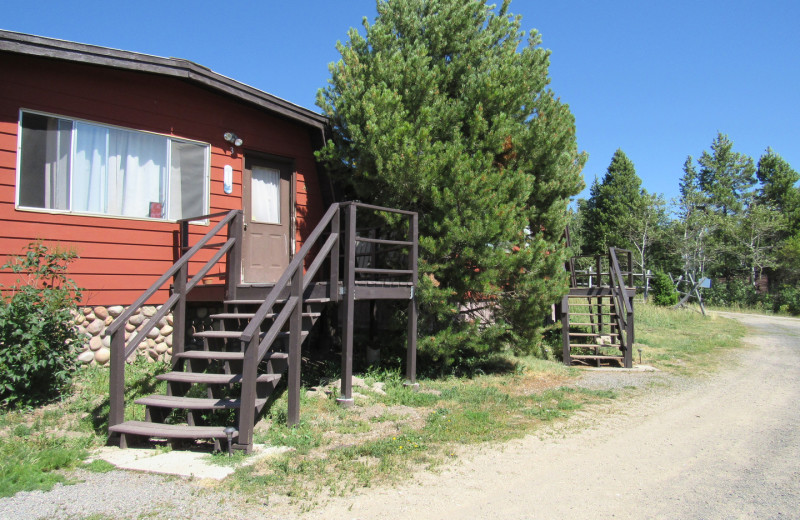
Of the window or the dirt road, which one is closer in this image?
the dirt road

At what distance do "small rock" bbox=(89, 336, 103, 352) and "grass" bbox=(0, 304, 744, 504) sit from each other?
29 cm

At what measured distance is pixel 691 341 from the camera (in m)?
15.1

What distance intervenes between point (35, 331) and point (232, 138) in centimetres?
391

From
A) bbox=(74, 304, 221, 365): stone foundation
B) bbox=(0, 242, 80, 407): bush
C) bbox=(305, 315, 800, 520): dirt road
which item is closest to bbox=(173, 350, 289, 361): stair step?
bbox=(0, 242, 80, 407): bush

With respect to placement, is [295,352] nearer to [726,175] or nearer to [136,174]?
[136,174]

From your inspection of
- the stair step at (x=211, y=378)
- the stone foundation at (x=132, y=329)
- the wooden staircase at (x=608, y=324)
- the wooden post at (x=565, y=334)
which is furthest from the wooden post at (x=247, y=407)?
the wooden post at (x=565, y=334)

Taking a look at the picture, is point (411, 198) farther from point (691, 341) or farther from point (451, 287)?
point (691, 341)

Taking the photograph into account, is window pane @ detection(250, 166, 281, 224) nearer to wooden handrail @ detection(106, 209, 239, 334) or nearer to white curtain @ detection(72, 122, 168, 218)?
white curtain @ detection(72, 122, 168, 218)

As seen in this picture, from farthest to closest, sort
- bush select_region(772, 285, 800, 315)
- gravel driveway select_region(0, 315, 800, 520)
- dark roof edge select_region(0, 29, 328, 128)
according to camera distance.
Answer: bush select_region(772, 285, 800, 315)
dark roof edge select_region(0, 29, 328, 128)
gravel driveway select_region(0, 315, 800, 520)

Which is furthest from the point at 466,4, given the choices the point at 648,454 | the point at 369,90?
the point at 648,454

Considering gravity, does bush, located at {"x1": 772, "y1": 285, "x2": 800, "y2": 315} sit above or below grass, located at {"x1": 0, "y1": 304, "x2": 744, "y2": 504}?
above

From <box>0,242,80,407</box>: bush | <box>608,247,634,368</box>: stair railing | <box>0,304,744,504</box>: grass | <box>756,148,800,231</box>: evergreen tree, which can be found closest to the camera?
<box>0,304,744,504</box>: grass

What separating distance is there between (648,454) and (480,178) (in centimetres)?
392

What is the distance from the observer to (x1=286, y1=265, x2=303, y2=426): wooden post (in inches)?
214
